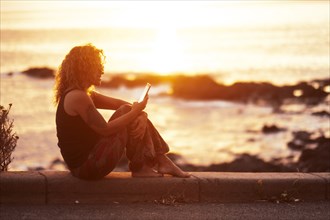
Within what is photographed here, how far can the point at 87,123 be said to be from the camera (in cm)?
810

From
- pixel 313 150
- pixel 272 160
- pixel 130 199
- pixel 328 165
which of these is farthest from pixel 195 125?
pixel 130 199

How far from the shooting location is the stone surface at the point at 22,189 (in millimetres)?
8055

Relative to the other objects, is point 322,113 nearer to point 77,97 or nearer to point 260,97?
point 260,97

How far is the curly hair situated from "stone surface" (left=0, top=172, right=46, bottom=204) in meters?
0.85

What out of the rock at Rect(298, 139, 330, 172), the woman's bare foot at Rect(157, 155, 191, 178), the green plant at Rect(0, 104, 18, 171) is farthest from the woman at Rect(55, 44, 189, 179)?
the rock at Rect(298, 139, 330, 172)

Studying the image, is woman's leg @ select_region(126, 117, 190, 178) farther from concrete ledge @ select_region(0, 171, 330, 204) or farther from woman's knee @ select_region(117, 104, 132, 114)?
woman's knee @ select_region(117, 104, 132, 114)

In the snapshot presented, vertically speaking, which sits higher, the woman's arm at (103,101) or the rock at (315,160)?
the woman's arm at (103,101)

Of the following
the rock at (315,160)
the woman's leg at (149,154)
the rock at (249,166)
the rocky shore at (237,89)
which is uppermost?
the woman's leg at (149,154)

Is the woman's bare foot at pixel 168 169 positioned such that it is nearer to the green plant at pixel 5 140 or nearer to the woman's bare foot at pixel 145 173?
the woman's bare foot at pixel 145 173

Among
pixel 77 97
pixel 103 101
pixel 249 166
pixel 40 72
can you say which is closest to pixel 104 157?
pixel 77 97

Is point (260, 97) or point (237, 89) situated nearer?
point (260, 97)

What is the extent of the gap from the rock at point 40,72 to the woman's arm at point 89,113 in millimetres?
33902

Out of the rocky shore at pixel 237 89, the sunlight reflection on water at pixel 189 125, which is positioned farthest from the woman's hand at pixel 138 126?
the rocky shore at pixel 237 89

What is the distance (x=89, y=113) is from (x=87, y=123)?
0.38ft
